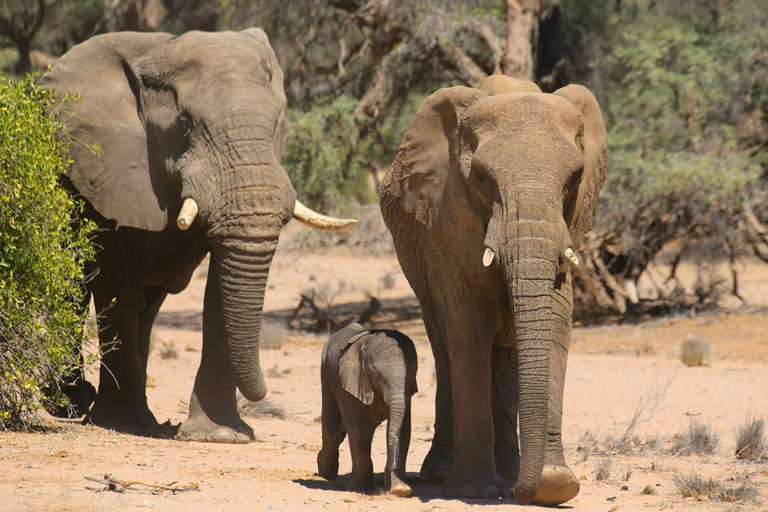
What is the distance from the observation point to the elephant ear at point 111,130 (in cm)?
843

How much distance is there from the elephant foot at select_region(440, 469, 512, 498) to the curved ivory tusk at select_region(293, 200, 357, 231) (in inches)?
105

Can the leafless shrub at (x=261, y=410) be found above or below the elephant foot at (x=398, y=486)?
below

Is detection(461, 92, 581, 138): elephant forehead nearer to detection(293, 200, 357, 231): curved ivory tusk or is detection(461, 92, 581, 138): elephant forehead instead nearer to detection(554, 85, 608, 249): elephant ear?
detection(554, 85, 608, 249): elephant ear

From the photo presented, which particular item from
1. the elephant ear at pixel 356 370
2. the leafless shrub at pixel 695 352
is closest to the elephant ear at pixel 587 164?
the elephant ear at pixel 356 370

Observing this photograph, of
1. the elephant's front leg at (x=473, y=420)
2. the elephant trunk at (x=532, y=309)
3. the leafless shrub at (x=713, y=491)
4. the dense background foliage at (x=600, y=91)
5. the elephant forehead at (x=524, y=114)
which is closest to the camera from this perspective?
the elephant trunk at (x=532, y=309)

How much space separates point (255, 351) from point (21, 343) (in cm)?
157

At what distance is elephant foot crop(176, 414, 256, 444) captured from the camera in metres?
8.37

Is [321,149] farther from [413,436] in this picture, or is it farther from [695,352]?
[413,436]

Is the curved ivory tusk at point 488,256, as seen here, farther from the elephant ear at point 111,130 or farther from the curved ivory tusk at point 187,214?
the elephant ear at point 111,130

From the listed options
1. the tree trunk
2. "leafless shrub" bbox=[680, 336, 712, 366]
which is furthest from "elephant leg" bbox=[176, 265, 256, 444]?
the tree trunk

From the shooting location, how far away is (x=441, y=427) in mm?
6832

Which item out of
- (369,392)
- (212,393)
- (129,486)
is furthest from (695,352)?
(129,486)

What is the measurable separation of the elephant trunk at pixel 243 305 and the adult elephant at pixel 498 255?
122 centimetres

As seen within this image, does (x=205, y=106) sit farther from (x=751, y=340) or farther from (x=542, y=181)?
(x=751, y=340)
